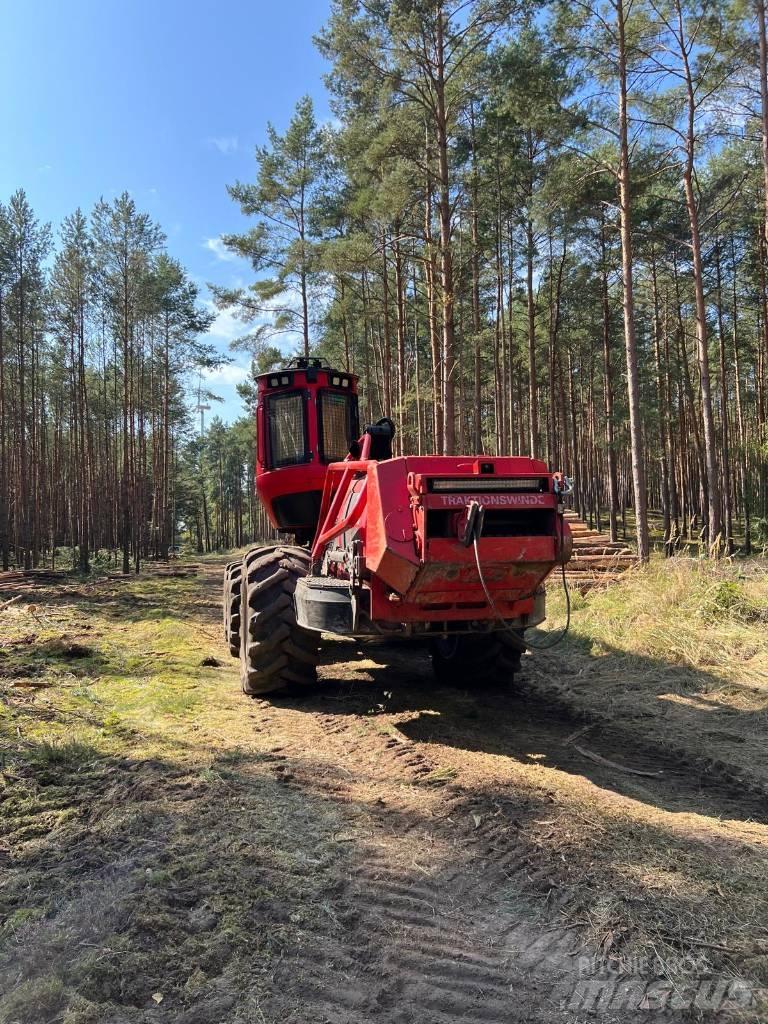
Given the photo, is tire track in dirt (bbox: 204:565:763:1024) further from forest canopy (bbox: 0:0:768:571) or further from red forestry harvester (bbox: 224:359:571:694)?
forest canopy (bbox: 0:0:768:571)

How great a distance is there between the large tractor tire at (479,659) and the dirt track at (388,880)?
3.86 ft

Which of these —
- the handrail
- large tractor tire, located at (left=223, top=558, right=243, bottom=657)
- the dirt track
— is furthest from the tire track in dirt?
large tractor tire, located at (left=223, top=558, right=243, bottom=657)

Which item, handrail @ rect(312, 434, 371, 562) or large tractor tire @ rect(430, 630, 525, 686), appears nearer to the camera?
handrail @ rect(312, 434, 371, 562)

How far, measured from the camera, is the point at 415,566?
4.19 metres

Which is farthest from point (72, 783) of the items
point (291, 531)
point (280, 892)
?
point (291, 531)

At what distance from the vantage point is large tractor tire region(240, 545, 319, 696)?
208 inches

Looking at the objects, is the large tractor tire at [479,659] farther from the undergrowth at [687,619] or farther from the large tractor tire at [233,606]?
the large tractor tire at [233,606]

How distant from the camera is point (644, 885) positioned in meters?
2.67

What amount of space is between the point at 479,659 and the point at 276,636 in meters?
1.85

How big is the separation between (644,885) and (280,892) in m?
1.53

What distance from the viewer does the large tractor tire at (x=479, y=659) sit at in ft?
18.7

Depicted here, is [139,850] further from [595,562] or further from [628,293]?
[628,293]

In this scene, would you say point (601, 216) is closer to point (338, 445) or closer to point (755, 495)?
point (755, 495)

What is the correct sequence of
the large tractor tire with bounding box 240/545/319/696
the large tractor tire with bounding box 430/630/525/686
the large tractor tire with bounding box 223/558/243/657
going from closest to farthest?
1. the large tractor tire with bounding box 240/545/319/696
2. the large tractor tire with bounding box 430/630/525/686
3. the large tractor tire with bounding box 223/558/243/657
